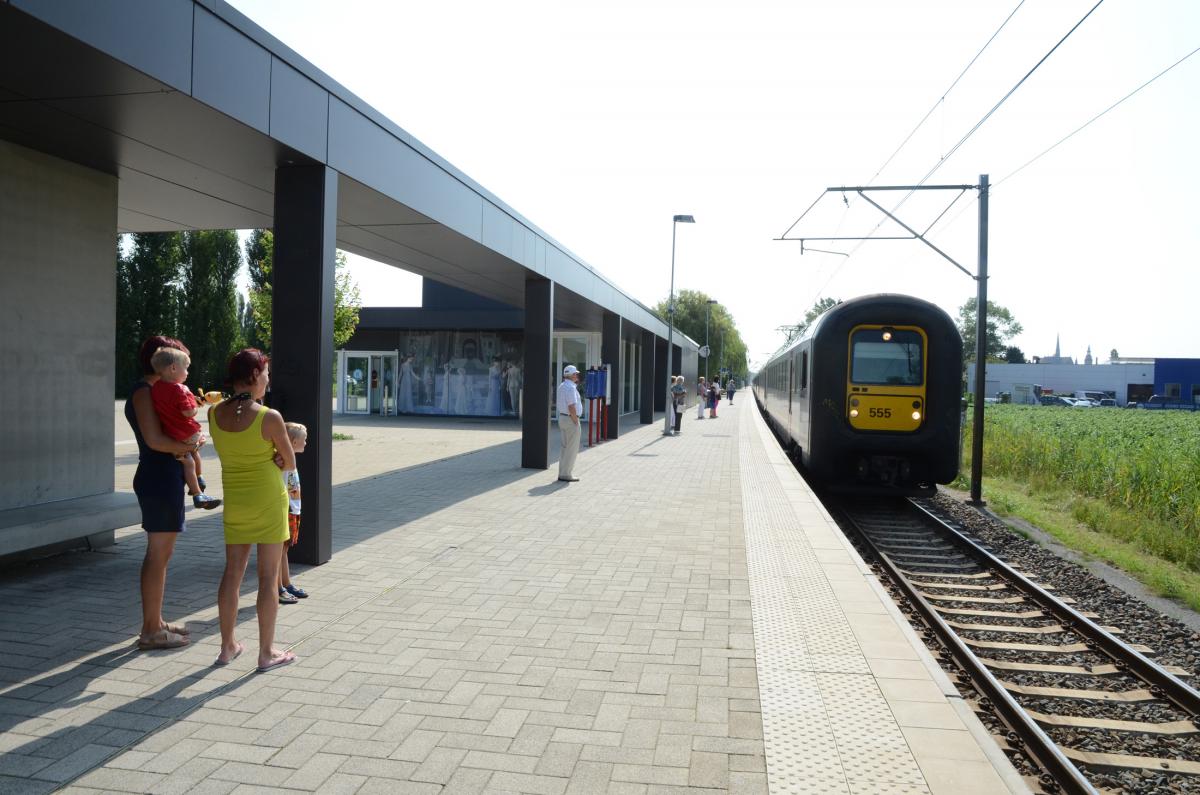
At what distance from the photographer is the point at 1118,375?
9350 cm

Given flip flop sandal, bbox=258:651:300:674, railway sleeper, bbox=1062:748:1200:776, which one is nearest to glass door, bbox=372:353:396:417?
flip flop sandal, bbox=258:651:300:674

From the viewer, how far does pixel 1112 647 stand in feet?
19.9

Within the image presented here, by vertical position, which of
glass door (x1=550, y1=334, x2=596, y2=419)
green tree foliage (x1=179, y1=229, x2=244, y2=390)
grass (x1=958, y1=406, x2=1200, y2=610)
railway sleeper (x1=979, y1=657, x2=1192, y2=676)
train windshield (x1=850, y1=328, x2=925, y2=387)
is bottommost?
railway sleeper (x1=979, y1=657, x2=1192, y2=676)

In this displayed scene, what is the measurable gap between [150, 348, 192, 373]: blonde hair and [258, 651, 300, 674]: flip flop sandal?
169 centimetres

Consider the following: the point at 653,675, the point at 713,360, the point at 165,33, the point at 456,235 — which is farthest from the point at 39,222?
the point at 713,360

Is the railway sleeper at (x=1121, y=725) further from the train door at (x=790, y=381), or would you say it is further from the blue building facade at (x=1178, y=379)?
the blue building facade at (x=1178, y=379)

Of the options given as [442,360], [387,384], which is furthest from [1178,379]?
[387,384]

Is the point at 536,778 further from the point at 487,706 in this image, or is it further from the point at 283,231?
the point at 283,231

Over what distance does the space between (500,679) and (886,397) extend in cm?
869

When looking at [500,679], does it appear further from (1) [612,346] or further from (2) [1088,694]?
(1) [612,346]

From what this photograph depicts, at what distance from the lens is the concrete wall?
6.54 metres

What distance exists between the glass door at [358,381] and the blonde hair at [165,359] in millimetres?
25274

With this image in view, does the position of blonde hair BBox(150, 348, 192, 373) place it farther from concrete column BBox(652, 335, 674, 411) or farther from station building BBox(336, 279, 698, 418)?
concrete column BBox(652, 335, 674, 411)

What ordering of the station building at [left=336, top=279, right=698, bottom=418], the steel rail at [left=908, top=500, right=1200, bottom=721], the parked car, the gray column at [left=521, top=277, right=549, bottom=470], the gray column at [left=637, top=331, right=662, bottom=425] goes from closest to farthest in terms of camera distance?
the steel rail at [left=908, top=500, right=1200, bottom=721]
the gray column at [left=521, top=277, right=549, bottom=470]
the gray column at [left=637, top=331, right=662, bottom=425]
the station building at [left=336, top=279, right=698, bottom=418]
the parked car
